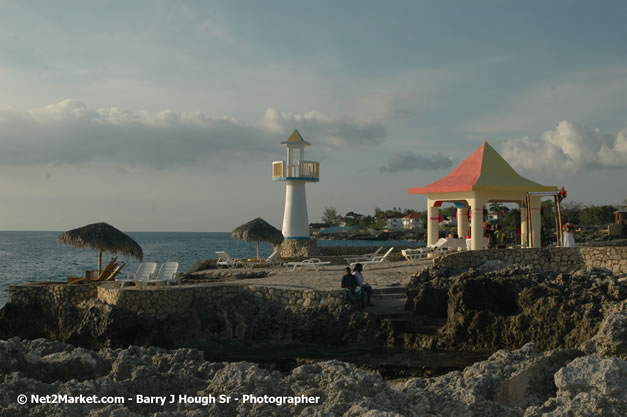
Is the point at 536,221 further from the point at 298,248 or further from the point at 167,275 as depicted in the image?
the point at 167,275

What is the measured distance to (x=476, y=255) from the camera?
1580cm

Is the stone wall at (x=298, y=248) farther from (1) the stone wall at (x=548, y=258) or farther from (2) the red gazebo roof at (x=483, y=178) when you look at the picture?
(1) the stone wall at (x=548, y=258)

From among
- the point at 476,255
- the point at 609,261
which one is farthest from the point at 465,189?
the point at 609,261

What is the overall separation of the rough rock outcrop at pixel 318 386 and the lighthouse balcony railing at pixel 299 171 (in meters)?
16.6

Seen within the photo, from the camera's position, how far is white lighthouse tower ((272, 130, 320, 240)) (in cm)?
2375

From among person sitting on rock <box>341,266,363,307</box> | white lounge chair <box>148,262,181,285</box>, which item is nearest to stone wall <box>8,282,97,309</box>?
white lounge chair <box>148,262,181,285</box>

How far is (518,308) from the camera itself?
37.7ft

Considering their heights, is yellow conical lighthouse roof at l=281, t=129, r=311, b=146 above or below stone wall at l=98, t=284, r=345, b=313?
above

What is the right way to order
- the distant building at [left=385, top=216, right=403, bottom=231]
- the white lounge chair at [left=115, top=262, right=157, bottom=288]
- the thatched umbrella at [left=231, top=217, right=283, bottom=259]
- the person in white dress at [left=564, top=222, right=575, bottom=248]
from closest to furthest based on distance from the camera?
1. the white lounge chair at [left=115, top=262, right=157, bottom=288]
2. the person in white dress at [left=564, top=222, right=575, bottom=248]
3. the thatched umbrella at [left=231, top=217, right=283, bottom=259]
4. the distant building at [left=385, top=216, right=403, bottom=231]

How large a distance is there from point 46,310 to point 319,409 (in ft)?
37.8

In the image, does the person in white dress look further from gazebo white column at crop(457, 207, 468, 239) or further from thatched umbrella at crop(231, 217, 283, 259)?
thatched umbrella at crop(231, 217, 283, 259)

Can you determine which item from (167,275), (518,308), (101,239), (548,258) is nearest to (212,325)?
(167,275)

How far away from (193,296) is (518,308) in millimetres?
7622

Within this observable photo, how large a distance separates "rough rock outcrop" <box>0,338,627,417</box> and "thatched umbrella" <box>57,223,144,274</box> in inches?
359
